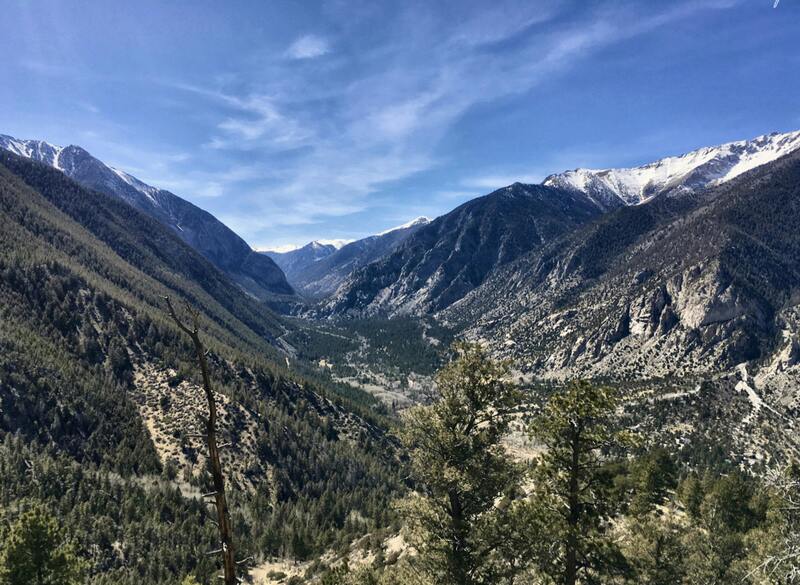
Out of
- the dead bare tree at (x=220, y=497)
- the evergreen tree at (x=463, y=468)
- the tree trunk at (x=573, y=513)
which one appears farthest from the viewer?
the tree trunk at (x=573, y=513)

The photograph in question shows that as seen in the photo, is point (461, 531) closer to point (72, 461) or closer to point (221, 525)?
point (221, 525)

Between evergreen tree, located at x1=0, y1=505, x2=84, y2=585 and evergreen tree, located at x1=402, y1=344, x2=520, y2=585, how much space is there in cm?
2543

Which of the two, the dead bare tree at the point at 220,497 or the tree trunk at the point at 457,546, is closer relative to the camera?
the dead bare tree at the point at 220,497

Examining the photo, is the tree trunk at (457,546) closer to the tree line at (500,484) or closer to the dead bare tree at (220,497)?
the tree line at (500,484)

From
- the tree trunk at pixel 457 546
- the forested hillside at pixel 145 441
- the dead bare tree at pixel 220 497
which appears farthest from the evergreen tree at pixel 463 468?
the forested hillside at pixel 145 441

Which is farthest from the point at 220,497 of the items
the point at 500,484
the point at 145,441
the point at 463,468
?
the point at 145,441

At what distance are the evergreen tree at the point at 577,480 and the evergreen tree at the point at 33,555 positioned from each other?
30635 mm

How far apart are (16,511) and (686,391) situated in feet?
709

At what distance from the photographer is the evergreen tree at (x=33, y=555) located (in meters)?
27.4

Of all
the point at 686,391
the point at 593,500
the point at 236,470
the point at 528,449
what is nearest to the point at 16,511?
the point at 236,470

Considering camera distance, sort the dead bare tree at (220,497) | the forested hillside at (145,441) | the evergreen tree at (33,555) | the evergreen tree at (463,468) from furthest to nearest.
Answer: the forested hillside at (145,441)
the evergreen tree at (33,555)
the evergreen tree at (463,468)
the dead bare tree at (220,497)

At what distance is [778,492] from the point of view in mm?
14102

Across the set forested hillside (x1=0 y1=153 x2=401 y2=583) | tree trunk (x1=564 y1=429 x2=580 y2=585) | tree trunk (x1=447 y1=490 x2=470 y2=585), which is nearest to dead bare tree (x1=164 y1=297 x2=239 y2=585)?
tree trunk (x1=447 y1=490 x2=470 y2=585)

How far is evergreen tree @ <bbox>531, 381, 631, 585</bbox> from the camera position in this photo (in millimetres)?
19094
